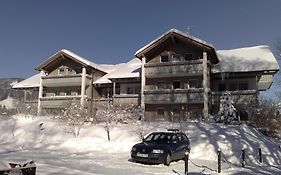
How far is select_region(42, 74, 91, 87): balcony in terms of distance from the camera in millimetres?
40031

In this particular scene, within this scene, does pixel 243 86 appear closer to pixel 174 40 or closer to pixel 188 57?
pixel 188 57

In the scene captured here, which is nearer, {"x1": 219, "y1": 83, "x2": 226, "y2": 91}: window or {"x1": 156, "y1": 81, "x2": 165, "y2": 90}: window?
{"x1": 219, "y1": 83, "x2": 226, "y2": 91}: window

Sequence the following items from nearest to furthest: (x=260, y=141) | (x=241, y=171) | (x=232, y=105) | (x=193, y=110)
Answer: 1. (x=241, y=171)
2. (x=260, y=141)
3. (x=232, y=105)
4. (x=193, y=110)

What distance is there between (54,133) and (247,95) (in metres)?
17.8

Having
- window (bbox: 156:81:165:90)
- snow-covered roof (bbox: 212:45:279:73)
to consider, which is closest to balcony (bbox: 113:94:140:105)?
window (bbox: 156:81:165:90)

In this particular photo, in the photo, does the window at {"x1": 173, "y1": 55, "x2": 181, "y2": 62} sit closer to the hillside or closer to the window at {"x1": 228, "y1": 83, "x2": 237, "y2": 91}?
the window at {"x1": 228, "y1": 83, "x2": 237, "y2": 91}

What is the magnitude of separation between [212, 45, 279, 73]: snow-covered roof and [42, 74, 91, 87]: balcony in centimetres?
1546

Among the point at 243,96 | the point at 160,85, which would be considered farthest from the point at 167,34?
the point at 243,96

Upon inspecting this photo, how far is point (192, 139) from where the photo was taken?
23125 millimetres

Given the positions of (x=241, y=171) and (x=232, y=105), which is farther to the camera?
(x=232, y=105)

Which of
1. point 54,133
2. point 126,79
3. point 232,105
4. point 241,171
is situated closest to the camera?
point 241,171

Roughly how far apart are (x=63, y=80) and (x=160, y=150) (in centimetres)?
2708

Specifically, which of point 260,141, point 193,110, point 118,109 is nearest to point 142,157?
point 260,141

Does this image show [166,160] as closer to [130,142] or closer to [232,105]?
[130,142]
